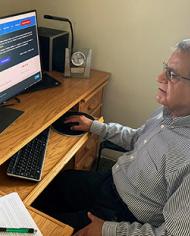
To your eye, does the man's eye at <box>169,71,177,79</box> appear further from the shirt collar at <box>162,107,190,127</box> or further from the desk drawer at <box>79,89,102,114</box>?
the desk drawer at <box>79,89,102,114</box>

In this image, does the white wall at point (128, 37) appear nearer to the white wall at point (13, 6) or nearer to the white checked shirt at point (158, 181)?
the white wall at point (13, 6)

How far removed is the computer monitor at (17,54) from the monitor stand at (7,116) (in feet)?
0.05

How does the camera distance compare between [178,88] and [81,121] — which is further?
[81,121]

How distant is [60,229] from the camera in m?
1.04

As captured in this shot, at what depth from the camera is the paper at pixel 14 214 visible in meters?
1.00

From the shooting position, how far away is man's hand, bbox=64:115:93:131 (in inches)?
66.4

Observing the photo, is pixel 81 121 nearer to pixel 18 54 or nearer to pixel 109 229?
pixel 18 54

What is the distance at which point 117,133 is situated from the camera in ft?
5.60

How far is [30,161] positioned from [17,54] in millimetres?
550

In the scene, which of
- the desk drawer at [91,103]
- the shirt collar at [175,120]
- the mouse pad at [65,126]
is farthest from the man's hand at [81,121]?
the shirt collar at [175,120]

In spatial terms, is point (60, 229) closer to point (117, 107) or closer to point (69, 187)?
point (69, 187)

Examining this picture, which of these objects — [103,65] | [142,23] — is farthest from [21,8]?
[142,23]

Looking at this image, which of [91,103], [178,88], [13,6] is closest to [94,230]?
[178,88]

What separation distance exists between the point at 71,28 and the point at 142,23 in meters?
0.51
